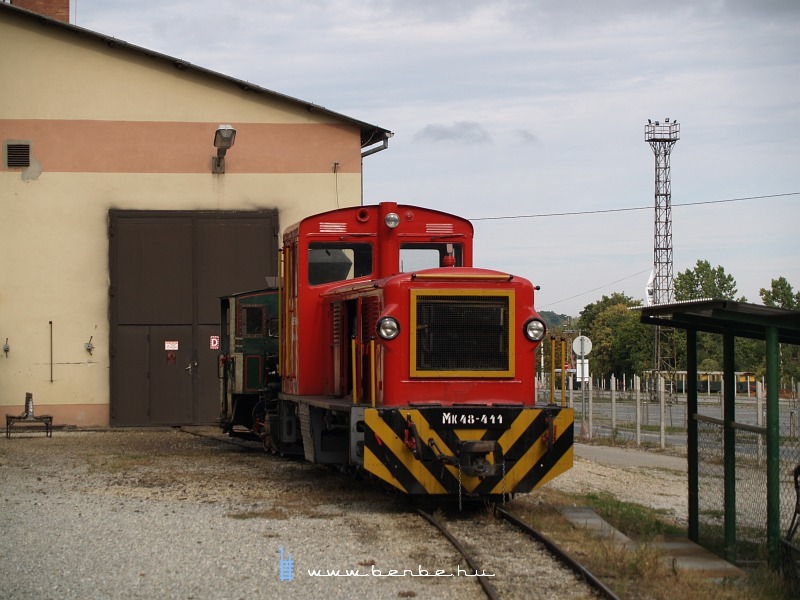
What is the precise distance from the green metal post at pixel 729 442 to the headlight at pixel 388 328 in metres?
3.14

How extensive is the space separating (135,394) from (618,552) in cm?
1755

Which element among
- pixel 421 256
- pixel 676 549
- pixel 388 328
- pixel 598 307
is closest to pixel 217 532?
pixel 388 328

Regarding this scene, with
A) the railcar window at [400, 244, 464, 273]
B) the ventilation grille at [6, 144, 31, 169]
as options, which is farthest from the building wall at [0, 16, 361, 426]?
the railcar window at [400, 244, 464, 273]

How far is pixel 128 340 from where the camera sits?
24406mm

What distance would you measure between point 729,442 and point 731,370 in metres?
0.60

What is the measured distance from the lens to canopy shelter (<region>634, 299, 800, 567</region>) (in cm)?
791

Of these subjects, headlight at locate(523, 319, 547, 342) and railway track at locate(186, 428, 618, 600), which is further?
headlight at locate(523, 319, 547, 342)

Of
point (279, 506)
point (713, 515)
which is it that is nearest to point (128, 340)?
point (279, 506)

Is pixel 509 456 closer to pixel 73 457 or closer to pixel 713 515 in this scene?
pixel 713 515

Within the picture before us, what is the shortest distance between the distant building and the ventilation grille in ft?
0.08

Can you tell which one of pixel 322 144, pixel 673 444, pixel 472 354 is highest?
pixel 322 144

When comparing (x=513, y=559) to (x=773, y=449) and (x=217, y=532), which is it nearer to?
(x=773, y=449)

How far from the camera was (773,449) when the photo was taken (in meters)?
8.03

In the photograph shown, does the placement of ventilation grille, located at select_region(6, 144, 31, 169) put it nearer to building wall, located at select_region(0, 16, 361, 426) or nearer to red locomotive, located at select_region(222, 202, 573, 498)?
building wall, located at select_region(0, 16, 361, 426)
